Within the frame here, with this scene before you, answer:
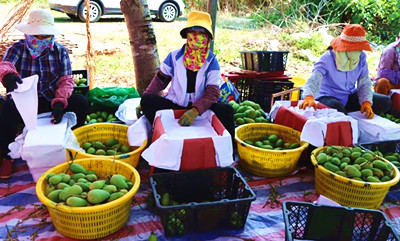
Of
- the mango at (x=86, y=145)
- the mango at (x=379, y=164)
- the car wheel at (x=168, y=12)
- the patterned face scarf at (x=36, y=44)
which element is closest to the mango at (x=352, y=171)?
A: the mango at (x=379, y=164)

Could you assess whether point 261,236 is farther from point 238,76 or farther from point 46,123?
point 238,76

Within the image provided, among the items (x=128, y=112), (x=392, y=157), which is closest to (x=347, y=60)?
(x=392, y=157)

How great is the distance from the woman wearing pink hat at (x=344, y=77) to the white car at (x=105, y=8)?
7140 millimetres

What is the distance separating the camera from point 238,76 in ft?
13.5

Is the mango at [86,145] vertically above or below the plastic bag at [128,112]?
below

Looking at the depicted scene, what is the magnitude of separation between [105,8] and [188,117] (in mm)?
Answer: 7734

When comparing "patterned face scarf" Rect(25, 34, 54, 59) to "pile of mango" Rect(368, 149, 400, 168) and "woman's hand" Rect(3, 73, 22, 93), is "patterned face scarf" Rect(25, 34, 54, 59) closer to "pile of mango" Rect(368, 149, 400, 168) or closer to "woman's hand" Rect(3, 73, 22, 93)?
"woman's hand" Rect(3, 73, 22, 93)

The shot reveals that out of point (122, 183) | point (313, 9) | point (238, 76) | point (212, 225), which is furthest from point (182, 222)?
point (313, 9)

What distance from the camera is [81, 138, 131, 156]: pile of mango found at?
254 cm

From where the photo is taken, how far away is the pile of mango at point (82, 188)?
181 cm

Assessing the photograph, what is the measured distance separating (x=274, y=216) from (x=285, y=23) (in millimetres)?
7094

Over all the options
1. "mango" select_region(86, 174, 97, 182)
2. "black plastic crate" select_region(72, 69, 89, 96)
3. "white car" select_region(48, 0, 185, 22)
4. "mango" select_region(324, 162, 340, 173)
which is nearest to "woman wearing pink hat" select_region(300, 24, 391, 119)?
"mango" select_region(324, 162, 340, 173)

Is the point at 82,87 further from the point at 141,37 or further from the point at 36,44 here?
the point at 36,44

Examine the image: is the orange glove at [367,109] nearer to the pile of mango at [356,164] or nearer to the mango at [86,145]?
the pile of mango at [356,164]
